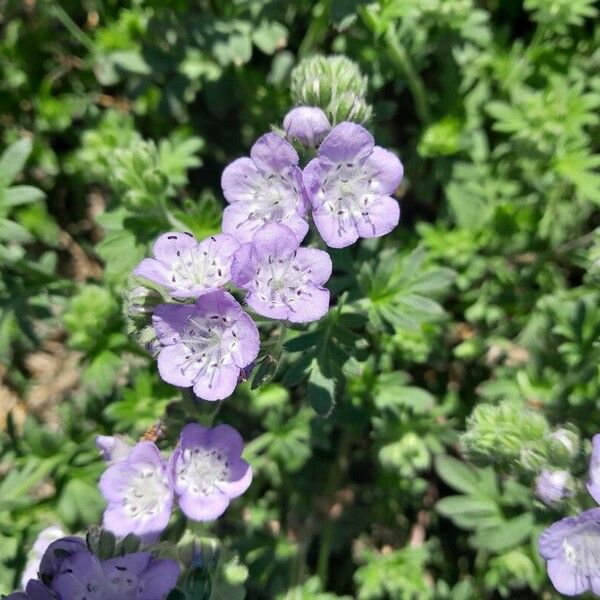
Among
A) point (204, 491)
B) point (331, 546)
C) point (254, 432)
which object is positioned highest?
point (204, 491)

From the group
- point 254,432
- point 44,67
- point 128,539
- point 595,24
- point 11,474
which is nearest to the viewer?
point 128,539

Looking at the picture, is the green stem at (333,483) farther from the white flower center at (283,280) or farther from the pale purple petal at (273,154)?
the pale purple petal at (273,154)

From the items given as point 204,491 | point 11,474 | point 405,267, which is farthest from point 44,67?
point 204,491

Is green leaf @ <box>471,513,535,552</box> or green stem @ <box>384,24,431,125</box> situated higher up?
green stem @ <box>384,24,431,125</box>

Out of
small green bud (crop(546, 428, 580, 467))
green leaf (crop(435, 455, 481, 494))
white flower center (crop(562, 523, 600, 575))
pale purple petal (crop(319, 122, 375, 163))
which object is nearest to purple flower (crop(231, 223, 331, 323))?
pale purple petal (crop(319, 122, 375, 163))

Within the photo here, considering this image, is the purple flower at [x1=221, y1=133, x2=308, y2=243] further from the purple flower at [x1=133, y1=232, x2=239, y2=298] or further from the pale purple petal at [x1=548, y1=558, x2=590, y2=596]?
the pale purple petal at [x1=548, y1=558, x2=590, y2=596]

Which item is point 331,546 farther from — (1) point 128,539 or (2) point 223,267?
(2) point 223,267
